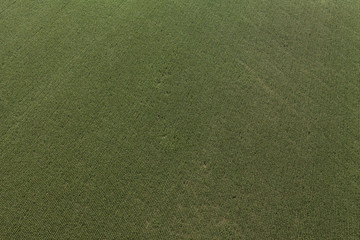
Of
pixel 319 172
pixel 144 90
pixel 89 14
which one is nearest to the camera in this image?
pixel 319 172

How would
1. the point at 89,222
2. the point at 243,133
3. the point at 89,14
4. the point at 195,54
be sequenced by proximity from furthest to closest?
the point at 89,14, the point at 195,54, the point at 243,133, the point at 89,222

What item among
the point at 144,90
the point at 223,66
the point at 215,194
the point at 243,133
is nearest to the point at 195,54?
the point at 223,66

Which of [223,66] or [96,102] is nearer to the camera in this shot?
[96,102]

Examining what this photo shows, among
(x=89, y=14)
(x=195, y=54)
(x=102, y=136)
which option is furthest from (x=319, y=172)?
(x=89, y=14)

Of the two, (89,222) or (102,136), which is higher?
(102,136)

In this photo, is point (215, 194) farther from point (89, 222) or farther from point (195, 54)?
point (195, 54)


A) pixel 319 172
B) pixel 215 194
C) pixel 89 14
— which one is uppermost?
Result: pixel 319 172
